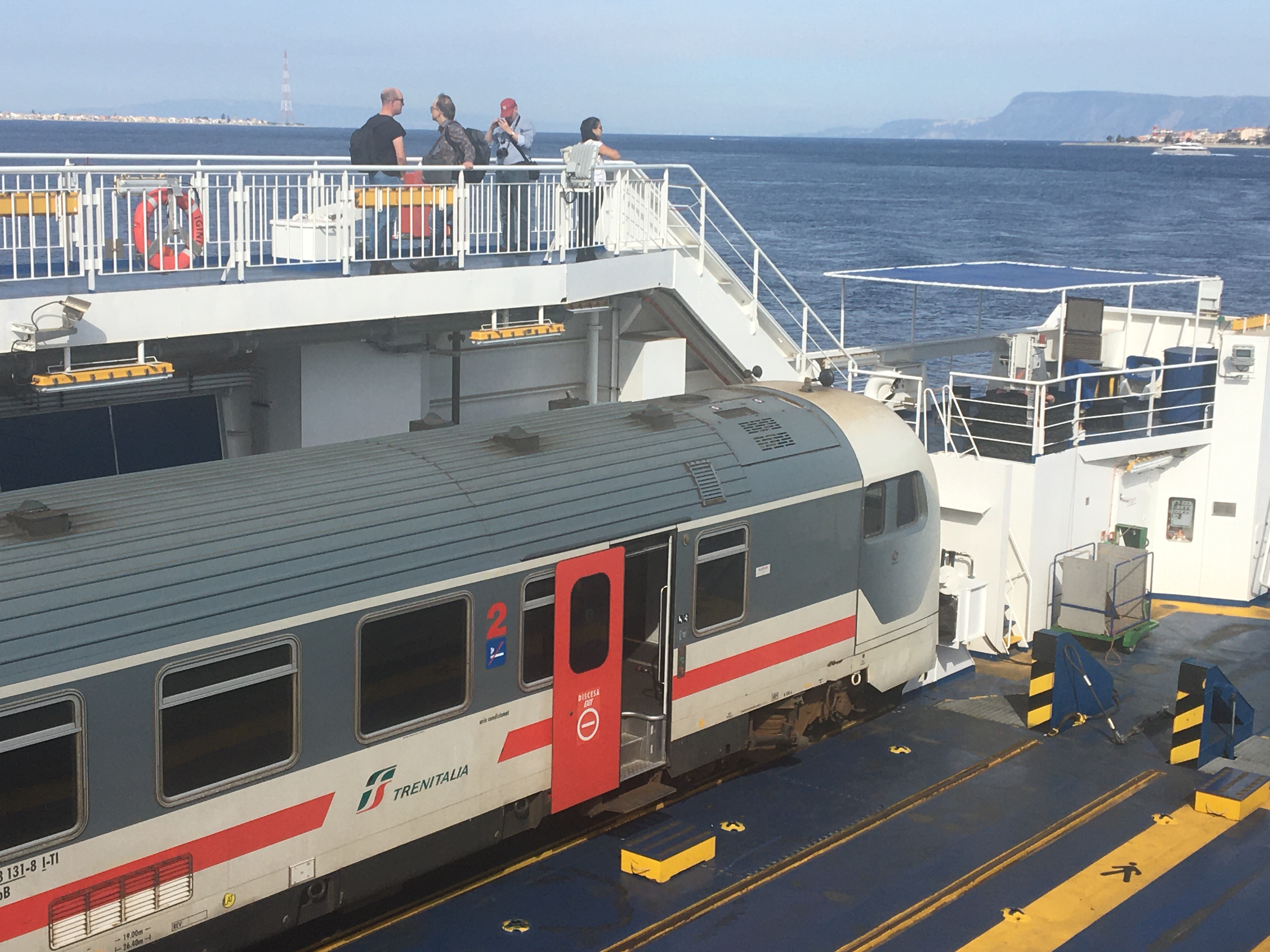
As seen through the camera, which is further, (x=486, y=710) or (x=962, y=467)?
(x=962, y=467)

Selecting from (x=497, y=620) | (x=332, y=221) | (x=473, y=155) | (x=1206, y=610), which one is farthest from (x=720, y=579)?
(x=1206, y=610)

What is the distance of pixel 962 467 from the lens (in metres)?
15.8

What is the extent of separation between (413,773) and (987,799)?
5400mm

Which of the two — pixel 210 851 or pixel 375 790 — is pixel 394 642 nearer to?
pixel 375 790

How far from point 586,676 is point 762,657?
79.3 inches

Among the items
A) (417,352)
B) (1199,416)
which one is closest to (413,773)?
(417,352)

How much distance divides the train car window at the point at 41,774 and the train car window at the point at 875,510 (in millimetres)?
7236

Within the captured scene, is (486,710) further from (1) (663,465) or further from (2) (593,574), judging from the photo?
(1) (663,465)

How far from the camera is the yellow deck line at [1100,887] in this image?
31.2ft

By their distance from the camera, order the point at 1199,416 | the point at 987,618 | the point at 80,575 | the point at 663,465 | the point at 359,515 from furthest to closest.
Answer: the point at 1199,416
the point at 987,618
the point at 663,465
the point at 359,515
the point at 80,575

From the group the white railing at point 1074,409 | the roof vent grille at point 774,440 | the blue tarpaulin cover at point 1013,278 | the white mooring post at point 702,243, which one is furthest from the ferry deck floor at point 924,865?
the blue tarpaulin cover at point 1013,278

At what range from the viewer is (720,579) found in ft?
35.7

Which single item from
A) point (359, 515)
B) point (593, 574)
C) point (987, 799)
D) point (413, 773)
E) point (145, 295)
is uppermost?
point (145, 295)

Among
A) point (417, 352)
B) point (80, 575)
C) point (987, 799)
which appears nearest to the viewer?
point (80, 575)
